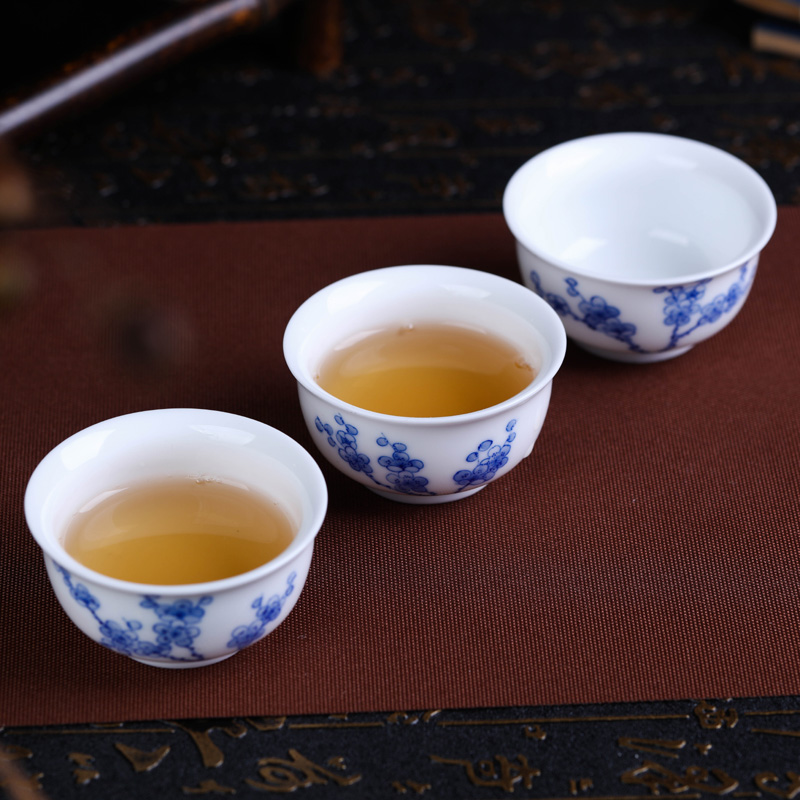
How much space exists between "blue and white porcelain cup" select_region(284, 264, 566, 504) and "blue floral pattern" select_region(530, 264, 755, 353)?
0.28 ft

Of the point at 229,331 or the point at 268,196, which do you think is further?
the point at 268,196

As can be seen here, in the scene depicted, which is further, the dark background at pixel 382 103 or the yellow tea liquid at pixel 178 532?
the dark background at pixel 382 103

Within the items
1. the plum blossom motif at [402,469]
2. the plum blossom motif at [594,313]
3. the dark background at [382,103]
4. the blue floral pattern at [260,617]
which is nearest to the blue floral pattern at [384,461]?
the plum blossom motif at [402,469]

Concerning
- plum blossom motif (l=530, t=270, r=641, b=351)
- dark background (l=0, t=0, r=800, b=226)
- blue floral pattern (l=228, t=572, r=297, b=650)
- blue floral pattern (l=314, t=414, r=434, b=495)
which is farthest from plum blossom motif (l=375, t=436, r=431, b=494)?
dark background (l=0, t=0, r=800, b=226)

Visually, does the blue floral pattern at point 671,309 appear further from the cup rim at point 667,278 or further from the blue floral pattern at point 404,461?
the blue floral pattern at point 404,461

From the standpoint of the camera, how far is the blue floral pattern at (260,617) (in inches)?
24.6

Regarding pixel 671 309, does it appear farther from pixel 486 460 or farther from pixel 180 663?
pixel 180 663

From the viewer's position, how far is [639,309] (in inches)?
34.1

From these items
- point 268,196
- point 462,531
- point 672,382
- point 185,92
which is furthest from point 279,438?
point 185,92

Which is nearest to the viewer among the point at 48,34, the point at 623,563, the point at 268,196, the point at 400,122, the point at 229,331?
the point at 623,563

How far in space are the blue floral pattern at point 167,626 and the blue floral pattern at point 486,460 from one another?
16cm

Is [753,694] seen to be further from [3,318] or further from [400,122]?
[400,122]

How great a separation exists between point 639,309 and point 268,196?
20.5 inches

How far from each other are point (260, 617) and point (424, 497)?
197 millimetres
